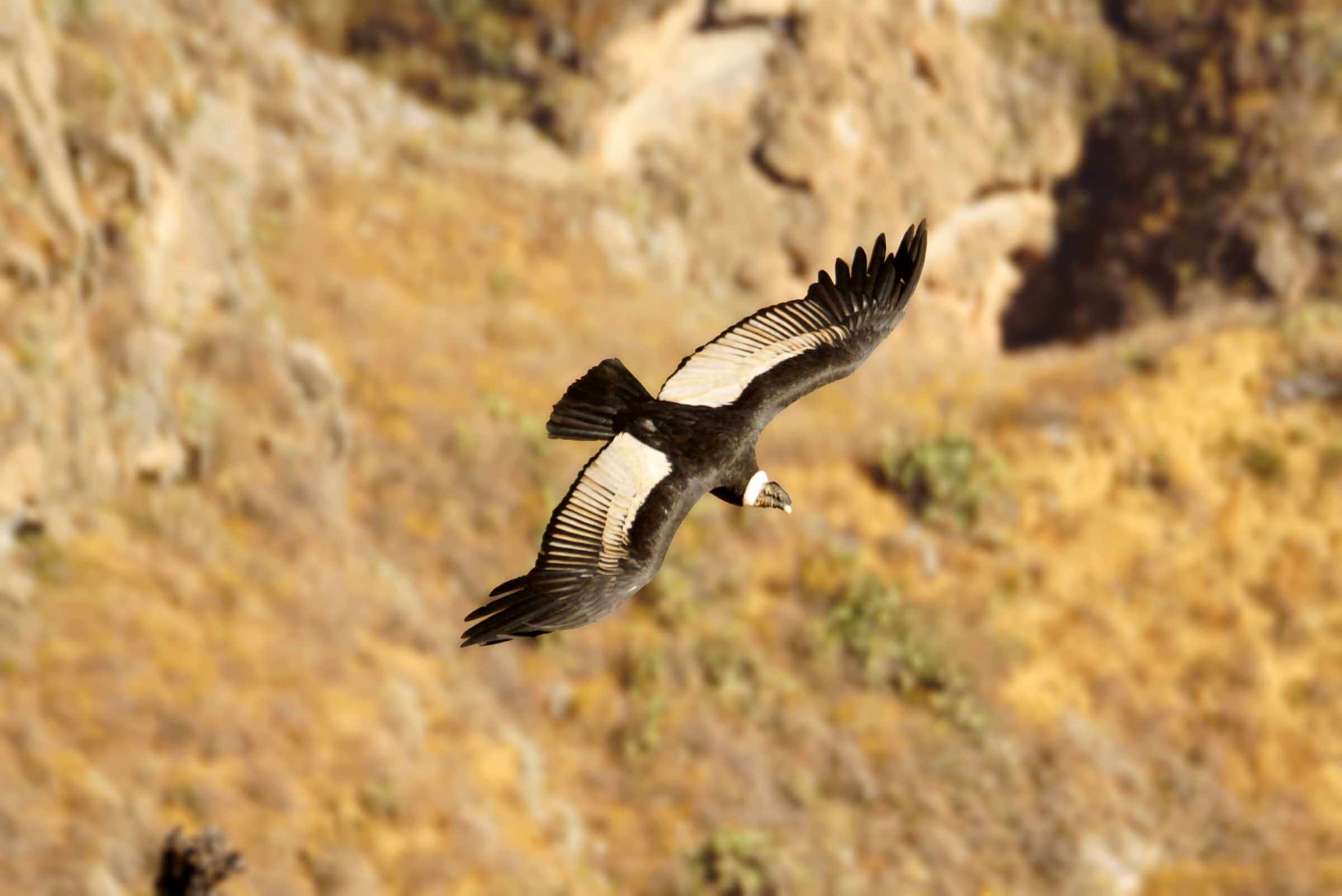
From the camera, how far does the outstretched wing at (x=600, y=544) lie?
737 centimetres

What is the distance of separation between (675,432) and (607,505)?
852 mm

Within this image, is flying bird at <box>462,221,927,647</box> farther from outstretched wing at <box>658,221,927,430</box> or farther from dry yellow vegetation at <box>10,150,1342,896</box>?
dry yellow vegetation at <box>10,150,1342,896</box>

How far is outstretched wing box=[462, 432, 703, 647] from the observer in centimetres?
737

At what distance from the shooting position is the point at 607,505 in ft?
26.9

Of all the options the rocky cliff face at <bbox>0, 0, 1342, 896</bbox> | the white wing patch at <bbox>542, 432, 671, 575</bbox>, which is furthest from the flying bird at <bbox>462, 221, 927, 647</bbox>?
the rocky cliff face at <bbox>0, 0, 1342, 896</bbox>

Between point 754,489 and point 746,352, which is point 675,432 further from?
point 746,352

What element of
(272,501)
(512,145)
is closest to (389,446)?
(272,501)

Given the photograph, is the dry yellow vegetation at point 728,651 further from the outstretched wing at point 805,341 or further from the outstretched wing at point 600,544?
the outstretched wing at point 805,341

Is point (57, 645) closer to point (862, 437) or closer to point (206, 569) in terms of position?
point (206, 569)

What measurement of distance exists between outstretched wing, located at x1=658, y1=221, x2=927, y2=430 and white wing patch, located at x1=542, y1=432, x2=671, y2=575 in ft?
2.67

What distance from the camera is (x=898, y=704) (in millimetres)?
22656

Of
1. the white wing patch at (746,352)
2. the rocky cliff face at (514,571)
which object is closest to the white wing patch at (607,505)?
the white wing patch at (746,352)

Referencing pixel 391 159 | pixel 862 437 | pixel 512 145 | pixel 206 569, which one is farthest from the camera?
pixel 512 145

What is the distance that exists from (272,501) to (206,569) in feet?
Answer: 6.71
